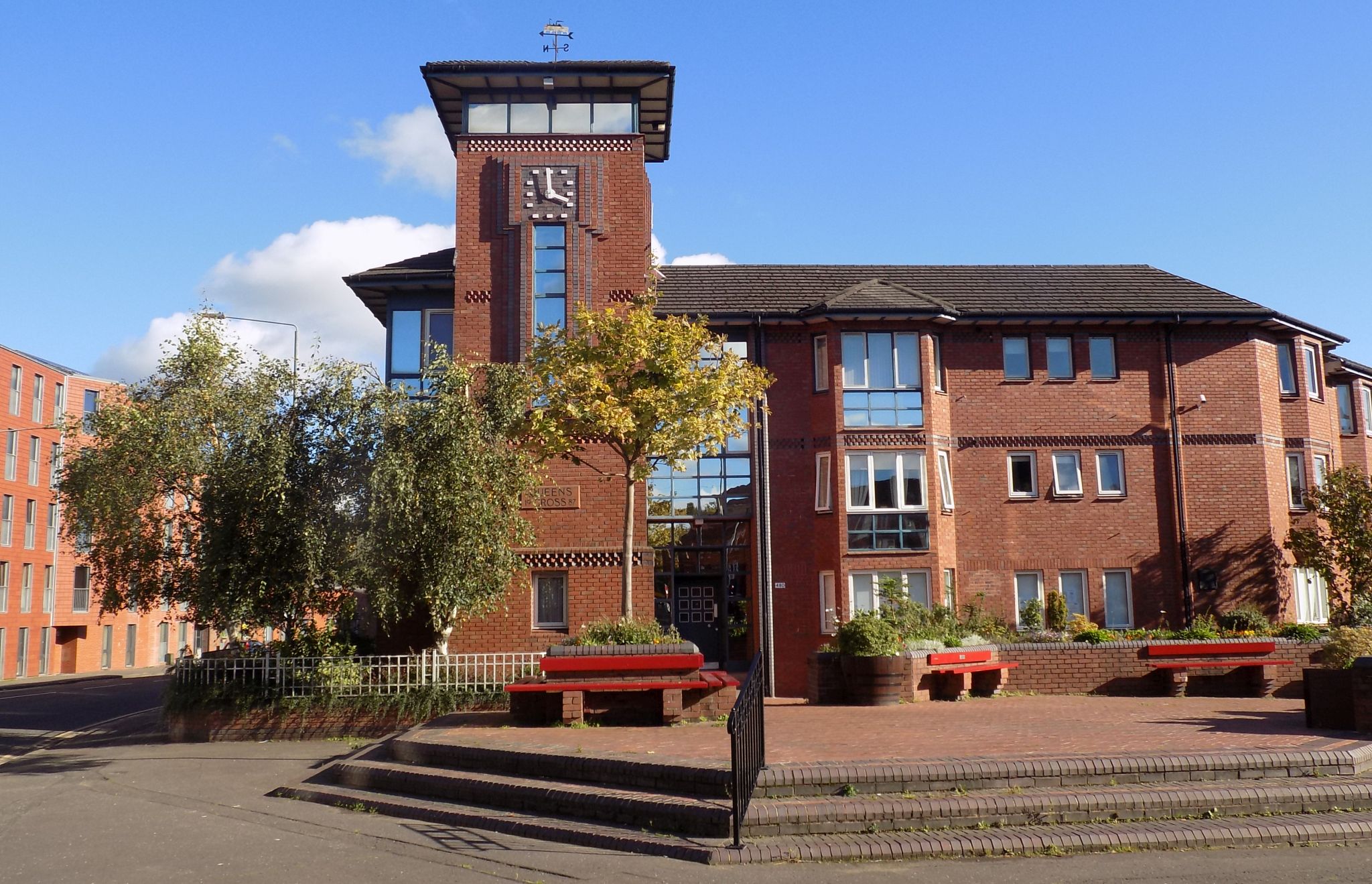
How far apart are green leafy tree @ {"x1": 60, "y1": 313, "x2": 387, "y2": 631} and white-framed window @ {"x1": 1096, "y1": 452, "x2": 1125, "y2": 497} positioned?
16336 mm

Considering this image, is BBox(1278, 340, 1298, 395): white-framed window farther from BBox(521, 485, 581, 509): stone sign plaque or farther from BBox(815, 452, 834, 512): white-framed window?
BBox(521, 485, 581, 509): stone sign plaque

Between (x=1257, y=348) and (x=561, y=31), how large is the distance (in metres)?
17.6

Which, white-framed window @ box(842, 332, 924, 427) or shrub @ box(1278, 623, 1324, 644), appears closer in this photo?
shrub @ box(1278, 623, 1324, 644)

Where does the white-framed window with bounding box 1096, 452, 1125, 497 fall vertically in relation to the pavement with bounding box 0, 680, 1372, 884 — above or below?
above

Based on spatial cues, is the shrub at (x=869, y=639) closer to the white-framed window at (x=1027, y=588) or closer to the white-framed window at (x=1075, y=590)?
the white-framed window at (x=1027, y=588)

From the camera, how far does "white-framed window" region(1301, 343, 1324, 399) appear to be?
2541cm

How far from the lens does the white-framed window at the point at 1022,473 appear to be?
23.6 meters

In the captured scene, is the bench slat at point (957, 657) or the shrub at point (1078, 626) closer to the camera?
the bench slat at point (957, 657)

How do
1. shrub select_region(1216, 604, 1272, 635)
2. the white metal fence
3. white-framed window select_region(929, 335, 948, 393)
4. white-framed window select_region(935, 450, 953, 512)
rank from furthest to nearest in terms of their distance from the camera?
white-framed window select_region(929, 335, 948, 393) → white-framed window select_region(935, 450, 953, 512) → shrub select_region(1216, 604, 1272, 635) → the white metal fence

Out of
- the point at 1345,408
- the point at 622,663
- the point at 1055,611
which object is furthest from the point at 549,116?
the point at 1345,408

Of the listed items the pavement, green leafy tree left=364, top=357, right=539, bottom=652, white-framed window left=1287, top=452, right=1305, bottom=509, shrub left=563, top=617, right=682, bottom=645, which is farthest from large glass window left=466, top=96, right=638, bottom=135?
white-framed window left=1287, top=452, right=1305, bottom=509

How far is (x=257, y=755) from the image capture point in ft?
45.8

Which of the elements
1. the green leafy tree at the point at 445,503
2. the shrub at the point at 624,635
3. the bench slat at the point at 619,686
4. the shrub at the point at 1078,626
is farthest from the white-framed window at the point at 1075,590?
the bench slat at the point at 619,686

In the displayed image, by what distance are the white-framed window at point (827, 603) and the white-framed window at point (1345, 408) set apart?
1621 cm
